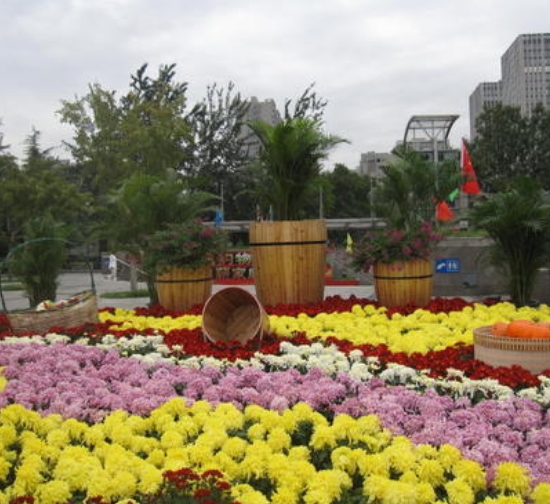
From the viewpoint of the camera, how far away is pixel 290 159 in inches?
319

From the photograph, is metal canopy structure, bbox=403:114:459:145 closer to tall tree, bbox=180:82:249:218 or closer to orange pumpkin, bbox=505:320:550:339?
tall tree, bbox=180:82:249:218

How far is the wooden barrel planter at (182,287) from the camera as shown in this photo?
7.78 meters

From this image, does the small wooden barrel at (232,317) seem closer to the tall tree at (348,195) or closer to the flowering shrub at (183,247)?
the flowering shrub at (183,247)

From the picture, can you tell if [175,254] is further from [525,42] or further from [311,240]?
[525,42]

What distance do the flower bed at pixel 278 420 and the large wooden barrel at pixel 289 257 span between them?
91.0 inches

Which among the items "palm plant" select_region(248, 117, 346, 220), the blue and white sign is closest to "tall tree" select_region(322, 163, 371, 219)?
the blue and white sign

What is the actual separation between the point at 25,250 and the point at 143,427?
20.1 feet

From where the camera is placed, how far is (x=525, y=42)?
4731 centimetres

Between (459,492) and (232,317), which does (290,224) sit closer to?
(232,317)

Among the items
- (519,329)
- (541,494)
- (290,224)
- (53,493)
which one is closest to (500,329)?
(519,329)

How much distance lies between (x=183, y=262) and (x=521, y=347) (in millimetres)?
4435

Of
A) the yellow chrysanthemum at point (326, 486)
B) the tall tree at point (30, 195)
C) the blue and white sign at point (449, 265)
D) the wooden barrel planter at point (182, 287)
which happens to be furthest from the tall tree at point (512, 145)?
the yellow chrysanthemum at point (326, 486)

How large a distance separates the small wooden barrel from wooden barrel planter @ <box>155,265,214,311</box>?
1.92 meters

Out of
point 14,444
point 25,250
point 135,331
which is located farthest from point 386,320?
point 25,250
